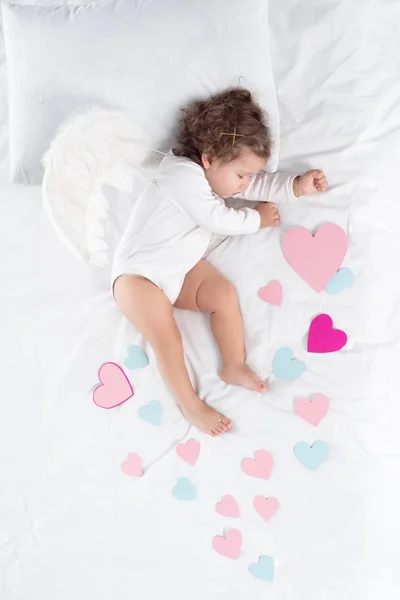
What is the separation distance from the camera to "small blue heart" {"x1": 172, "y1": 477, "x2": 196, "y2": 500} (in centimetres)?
135

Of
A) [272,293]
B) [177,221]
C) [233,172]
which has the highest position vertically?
[233,172]

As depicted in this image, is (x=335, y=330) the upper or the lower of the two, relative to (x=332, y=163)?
lower

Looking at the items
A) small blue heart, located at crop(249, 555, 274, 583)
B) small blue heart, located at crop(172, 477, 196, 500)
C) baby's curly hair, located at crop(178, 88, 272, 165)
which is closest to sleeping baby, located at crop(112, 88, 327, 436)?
baby's curly hair, located at crop(178, 88, 272, 165)

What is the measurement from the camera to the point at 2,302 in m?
1.46

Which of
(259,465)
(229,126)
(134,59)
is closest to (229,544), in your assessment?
(259,465)

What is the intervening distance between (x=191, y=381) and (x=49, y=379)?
319mm

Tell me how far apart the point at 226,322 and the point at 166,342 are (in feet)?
0.42

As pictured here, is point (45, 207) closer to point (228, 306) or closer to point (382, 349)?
point (228, 306)

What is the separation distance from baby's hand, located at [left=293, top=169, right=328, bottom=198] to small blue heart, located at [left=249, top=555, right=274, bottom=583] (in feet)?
2.44

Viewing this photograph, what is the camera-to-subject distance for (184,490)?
135 centimetres

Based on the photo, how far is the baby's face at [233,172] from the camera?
4.22 ft

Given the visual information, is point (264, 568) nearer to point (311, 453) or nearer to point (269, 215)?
point (311, 453)

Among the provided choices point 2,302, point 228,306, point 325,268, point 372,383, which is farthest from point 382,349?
point 2,302

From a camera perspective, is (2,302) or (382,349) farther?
(2,302)
